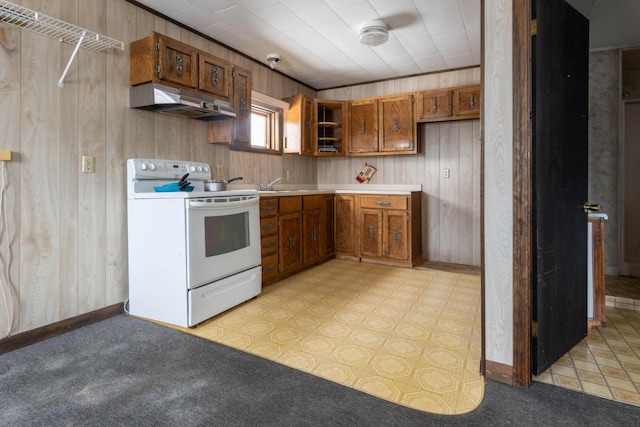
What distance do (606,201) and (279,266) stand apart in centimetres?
324

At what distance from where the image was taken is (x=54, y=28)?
209cm

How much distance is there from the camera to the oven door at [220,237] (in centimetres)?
229

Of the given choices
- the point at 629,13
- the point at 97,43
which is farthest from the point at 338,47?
the point at 629,13

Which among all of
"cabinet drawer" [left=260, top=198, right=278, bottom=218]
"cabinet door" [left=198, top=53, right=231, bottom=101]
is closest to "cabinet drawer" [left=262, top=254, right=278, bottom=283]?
"cabinet drawer" [left=260, top=198, right=278, bottom=218]

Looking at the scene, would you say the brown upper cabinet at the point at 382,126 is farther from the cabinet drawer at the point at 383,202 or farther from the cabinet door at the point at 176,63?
the cabinet door at the point at 176,63

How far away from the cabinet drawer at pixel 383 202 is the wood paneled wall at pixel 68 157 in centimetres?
227

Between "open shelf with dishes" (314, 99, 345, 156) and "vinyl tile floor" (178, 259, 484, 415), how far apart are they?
1886 mm

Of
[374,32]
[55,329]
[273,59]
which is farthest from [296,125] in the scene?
[55,329]

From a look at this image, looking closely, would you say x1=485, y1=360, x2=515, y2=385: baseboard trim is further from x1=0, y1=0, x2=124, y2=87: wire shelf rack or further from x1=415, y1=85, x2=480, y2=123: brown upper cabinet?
x1=415, y1=85, x2=480, y2=123: brown upper cabinet

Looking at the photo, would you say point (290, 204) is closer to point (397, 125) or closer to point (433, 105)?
point (397, 125)

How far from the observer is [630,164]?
11.0ft

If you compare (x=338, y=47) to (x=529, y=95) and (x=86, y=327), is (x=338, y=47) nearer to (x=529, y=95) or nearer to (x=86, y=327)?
(x=529, y=95)

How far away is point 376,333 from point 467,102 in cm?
297

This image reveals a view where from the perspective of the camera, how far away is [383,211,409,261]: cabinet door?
4000 millimetres
